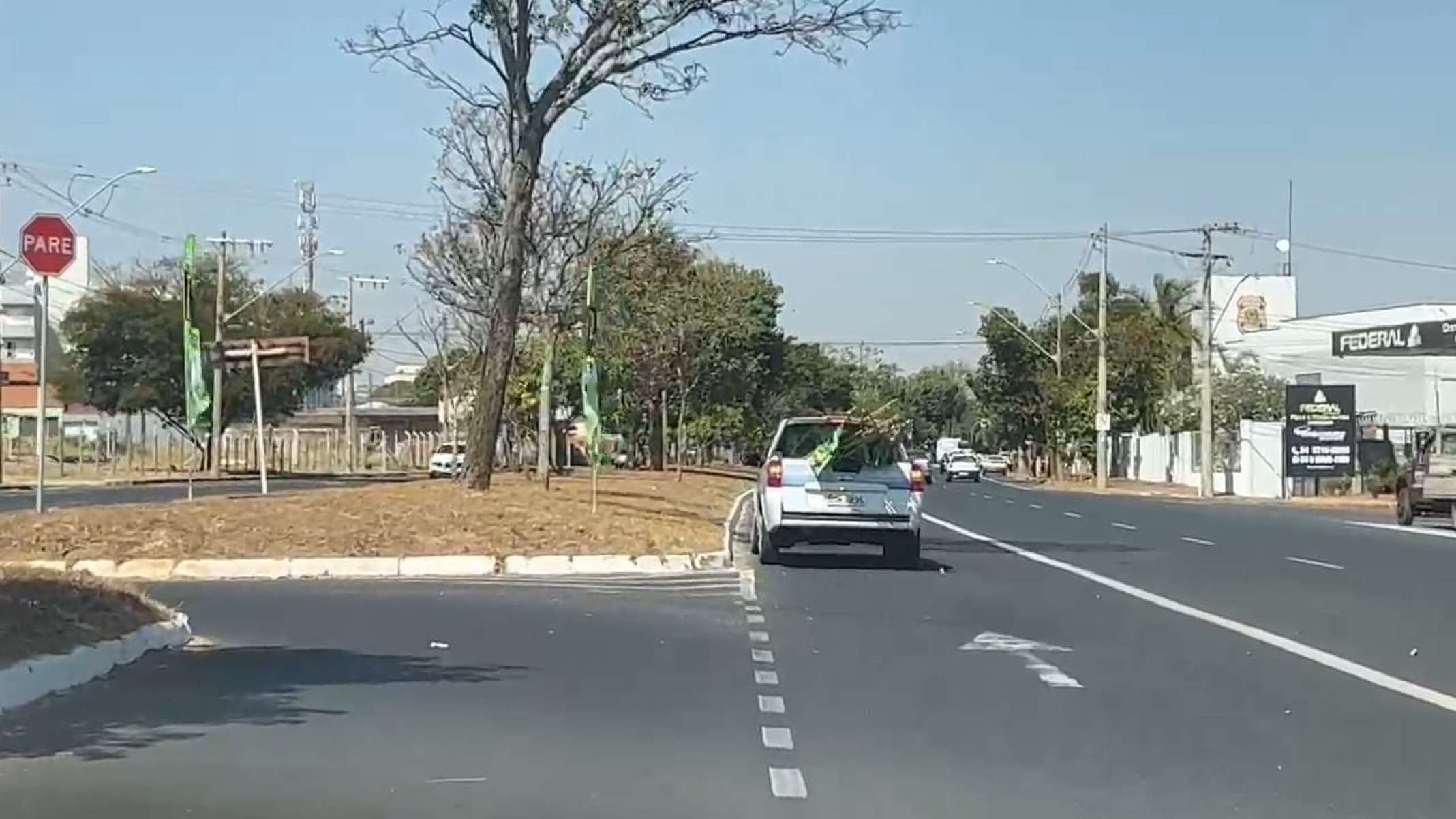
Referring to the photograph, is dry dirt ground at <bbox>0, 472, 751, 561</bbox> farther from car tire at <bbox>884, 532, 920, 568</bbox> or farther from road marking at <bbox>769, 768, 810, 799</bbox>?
road marking at <bbox>769, 768, 810, 799</bbox>

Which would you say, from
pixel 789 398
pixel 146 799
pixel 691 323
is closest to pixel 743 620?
pixel 146 799

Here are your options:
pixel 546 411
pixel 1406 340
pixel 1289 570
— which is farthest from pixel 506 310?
pixel 1406 340

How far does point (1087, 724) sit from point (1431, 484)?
3011 cm

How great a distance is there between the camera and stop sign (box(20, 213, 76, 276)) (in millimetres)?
22188

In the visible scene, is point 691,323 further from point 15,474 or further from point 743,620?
point 743,620

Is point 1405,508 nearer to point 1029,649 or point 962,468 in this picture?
point 1029,649

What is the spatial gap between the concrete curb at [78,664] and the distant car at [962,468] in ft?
219

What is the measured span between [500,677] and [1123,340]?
234 feet

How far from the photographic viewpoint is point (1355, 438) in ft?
196

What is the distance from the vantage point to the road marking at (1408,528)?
36.1 meters

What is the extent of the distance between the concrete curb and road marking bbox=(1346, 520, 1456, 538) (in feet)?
88.4

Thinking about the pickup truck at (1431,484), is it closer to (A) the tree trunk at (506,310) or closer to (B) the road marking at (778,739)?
(A) the tree trunk at (506,310)

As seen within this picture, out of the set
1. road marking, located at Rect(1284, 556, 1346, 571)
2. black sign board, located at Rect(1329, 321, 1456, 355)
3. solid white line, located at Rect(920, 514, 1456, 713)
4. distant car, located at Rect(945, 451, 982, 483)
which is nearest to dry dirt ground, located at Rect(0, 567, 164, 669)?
solid white line, located at Rect(920, 514, 1456, 713)

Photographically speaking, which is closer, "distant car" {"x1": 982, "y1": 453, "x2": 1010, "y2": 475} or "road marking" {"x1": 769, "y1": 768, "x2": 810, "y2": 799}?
"road marking" {"x1": 769, "y1": 768, "x2": 810, "y2": 799}
